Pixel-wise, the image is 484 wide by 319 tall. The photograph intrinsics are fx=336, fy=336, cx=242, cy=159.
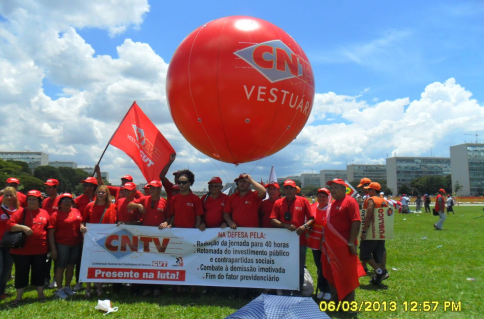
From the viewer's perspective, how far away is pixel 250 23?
6.36 meters

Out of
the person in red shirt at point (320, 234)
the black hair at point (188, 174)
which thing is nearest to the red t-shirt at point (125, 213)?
the black hair at point (188, 174)

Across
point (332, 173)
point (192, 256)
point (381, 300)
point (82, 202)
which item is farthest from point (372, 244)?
point (332, 173)

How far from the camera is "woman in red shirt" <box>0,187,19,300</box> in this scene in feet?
17.0

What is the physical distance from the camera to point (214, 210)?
229 inches

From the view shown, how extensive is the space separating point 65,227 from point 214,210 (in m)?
2.47

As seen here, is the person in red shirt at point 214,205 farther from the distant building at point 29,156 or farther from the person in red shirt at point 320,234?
the distant building at point 29,156

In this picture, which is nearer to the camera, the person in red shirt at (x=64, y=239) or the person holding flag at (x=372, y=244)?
the person in red shirt at (x=64, y=239)

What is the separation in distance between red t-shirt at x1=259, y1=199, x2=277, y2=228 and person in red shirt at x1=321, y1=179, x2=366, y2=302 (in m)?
0.99

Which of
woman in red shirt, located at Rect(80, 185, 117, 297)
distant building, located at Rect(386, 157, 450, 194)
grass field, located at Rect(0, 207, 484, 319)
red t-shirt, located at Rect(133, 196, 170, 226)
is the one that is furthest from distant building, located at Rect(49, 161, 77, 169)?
grass field, located at Rect(0, 207, 484, 319)

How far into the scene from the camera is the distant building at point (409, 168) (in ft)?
458

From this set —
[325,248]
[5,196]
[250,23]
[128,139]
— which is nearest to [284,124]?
[250,23]

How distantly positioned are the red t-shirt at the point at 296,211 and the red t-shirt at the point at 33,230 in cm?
368

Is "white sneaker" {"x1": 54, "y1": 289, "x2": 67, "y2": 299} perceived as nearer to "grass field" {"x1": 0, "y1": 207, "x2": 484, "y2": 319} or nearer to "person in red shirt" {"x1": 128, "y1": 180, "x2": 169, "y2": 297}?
"grass field" {"x1": 0, "y1": 207, "x2": 484, "y2": 319}

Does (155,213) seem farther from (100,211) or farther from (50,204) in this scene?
(50,204)
